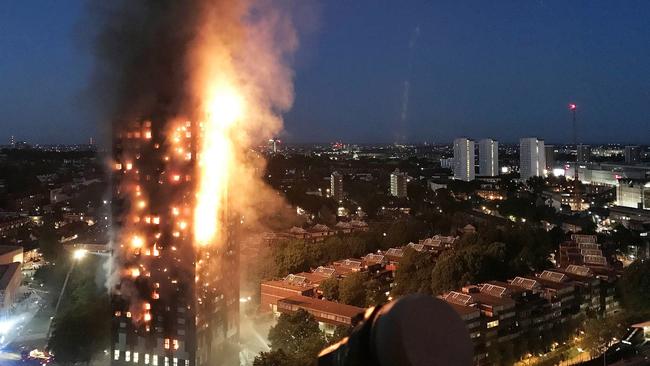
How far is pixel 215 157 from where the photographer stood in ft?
21.0

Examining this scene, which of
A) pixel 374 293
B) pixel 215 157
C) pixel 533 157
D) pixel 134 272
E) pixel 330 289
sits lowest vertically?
pixel 374 293

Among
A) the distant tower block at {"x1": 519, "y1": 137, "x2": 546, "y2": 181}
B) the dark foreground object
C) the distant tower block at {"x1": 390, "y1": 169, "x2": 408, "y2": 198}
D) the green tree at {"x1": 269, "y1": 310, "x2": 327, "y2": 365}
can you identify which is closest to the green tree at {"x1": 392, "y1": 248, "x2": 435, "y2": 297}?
the green tree at {"x1": 269, "y1": 310, "x2": 327, "y2": 365}

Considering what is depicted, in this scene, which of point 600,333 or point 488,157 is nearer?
point 600,333

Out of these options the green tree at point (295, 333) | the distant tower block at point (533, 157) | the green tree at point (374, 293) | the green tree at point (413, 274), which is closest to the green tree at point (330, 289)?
the green tree at point (374, 293)

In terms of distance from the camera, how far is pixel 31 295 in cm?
1006

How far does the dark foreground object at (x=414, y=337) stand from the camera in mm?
1160

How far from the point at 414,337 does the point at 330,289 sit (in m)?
8.06

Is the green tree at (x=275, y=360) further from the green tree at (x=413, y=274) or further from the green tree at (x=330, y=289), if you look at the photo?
the green tree at (x=413, y=274)

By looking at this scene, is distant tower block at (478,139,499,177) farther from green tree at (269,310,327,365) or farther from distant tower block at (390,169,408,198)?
green tree at (269,310,327,365)

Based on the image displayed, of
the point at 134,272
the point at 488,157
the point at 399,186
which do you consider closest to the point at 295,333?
the point at 134,272

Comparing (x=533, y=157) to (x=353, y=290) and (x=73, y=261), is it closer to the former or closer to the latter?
(x=353, y=290)

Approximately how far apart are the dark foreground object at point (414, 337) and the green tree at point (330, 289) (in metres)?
7.95

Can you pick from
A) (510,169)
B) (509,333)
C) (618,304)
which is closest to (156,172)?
(509,333)

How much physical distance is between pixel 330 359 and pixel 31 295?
10.4m
